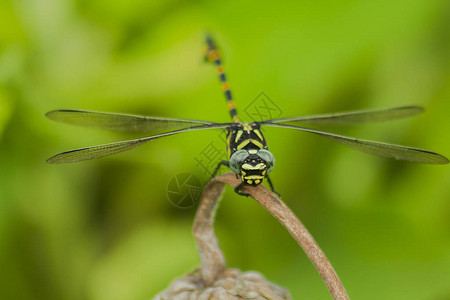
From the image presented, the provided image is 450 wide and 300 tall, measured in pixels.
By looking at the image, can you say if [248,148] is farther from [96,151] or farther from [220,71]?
[220,71]

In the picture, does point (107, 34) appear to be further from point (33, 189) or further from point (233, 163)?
point (233, 163)

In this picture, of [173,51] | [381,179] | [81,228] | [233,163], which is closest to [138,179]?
[81,228]

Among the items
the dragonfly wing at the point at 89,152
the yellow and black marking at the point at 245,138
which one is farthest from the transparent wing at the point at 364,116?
the dragonfly wing at the point at 89,152

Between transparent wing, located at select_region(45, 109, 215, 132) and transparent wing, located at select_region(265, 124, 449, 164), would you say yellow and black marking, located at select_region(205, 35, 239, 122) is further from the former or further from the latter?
transparent wing, located at select_region(265, 124, 449, 164)

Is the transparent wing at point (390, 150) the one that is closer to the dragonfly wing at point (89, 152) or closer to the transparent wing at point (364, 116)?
the transparent wing at point (364, 116)

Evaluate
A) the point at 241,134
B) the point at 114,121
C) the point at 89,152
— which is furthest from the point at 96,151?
the point at 241,134

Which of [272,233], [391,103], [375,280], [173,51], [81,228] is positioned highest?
[173,51]
